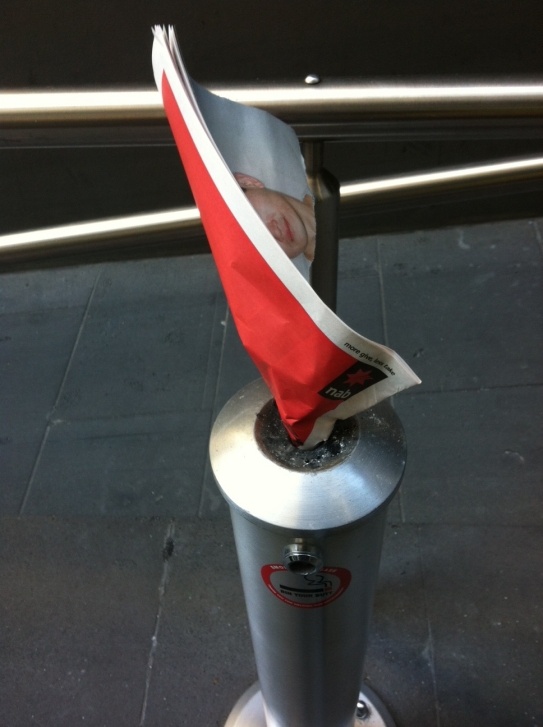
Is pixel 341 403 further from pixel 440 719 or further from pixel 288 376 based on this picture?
pixel 440 719

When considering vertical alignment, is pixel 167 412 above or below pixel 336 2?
below

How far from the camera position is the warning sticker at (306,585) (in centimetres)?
87

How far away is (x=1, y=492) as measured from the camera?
2.17m

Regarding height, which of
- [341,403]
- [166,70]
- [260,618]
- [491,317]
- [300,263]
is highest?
[166,70]

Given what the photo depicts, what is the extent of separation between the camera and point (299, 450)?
833 millimetres

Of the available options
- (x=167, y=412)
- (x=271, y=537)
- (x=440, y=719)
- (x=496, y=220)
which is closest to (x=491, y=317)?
(x=496, y=220)

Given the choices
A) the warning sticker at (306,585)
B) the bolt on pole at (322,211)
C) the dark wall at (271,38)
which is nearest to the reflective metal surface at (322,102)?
the bolt on pole at (322,211)

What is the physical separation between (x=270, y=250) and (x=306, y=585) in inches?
21.4

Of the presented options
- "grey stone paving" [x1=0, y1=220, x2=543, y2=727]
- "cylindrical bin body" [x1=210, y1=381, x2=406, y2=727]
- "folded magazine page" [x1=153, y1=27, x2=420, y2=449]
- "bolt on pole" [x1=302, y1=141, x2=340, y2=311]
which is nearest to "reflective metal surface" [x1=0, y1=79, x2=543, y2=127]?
"bolt on pole" [x1=302, y1=141, x2=340, y2=311]

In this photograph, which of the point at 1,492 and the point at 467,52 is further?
the point at 467,52

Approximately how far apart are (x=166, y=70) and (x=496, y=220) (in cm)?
269

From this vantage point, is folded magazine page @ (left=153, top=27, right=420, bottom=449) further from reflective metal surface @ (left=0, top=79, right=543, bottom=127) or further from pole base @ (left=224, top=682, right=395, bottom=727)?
pole base @ (left=224, top=682, right=395, bottom=727)

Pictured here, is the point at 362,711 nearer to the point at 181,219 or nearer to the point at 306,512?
the point at 306,512

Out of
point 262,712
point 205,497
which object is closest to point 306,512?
point 262,712
